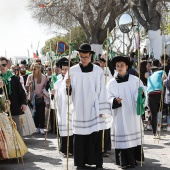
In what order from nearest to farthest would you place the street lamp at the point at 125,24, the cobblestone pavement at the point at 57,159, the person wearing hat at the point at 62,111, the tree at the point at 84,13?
the cobblestone pavement at the point at 57,159 → the person wearing hat at the point at 62,111 → the street lamp at the point at 125,24 → the tree at the point at 84,13

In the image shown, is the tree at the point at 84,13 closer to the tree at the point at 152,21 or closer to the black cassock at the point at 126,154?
the tree at the point at 152,21

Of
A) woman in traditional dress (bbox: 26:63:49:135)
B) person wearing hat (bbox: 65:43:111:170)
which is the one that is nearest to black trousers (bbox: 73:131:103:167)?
person wearing hat (bbox: 65:43:111:170)

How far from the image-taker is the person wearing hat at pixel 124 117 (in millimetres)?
7574

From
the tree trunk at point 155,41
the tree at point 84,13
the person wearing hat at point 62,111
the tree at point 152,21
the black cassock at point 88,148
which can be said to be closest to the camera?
the black cassock at point 88,148

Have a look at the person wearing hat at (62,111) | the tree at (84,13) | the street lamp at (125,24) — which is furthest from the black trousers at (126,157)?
the tree at (84,13)

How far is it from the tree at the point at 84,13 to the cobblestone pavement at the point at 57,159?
22.7 metres

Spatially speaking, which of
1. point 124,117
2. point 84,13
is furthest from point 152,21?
point 124,117

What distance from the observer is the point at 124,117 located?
7.64 metres

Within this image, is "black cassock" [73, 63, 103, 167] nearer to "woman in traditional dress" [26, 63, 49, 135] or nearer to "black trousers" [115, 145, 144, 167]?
"black trousers" [115, 145, 144, 167]

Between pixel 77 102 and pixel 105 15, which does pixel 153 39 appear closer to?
pixel 105 15

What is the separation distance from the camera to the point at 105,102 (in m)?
7.53

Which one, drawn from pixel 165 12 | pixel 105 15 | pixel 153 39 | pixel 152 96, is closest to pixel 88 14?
pixel 105 15

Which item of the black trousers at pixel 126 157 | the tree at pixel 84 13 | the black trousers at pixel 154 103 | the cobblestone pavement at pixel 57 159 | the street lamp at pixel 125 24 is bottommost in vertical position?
the cobblestone pavement at pixel 57 159

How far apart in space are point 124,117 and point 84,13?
28426 millimetres
